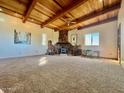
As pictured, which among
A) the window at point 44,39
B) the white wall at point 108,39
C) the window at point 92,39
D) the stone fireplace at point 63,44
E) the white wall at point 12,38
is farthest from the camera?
the stone fireplace at point 63,44

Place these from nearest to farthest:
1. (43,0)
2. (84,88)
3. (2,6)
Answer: (84,88) → (43,0) → (2,6)

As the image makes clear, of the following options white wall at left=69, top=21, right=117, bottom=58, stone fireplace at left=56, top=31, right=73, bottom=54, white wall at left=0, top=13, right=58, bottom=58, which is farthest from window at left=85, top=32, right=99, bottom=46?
white wall at left=0, top=13, right=58, bottom=58

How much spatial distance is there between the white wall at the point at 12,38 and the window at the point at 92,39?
4491mm

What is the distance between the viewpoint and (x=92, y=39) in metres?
9.82

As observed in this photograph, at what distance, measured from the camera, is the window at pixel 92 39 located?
9.35 m

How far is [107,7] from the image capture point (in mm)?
6109

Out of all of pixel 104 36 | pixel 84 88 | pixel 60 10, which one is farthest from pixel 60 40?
pixel 84 88

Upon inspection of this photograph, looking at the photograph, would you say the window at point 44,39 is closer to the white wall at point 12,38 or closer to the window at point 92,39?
the white wall at point 12,38

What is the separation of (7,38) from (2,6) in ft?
6.91

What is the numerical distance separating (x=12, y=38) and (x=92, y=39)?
6.66m

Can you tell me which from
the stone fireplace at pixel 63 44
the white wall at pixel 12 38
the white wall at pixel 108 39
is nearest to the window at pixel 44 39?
the white wall at pixel 12 38

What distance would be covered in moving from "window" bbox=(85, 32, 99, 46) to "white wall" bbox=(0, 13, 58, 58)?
449cm

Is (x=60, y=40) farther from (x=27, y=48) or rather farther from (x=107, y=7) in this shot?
(x=107, y=7)

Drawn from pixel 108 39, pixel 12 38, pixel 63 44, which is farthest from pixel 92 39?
pixel 12 38
